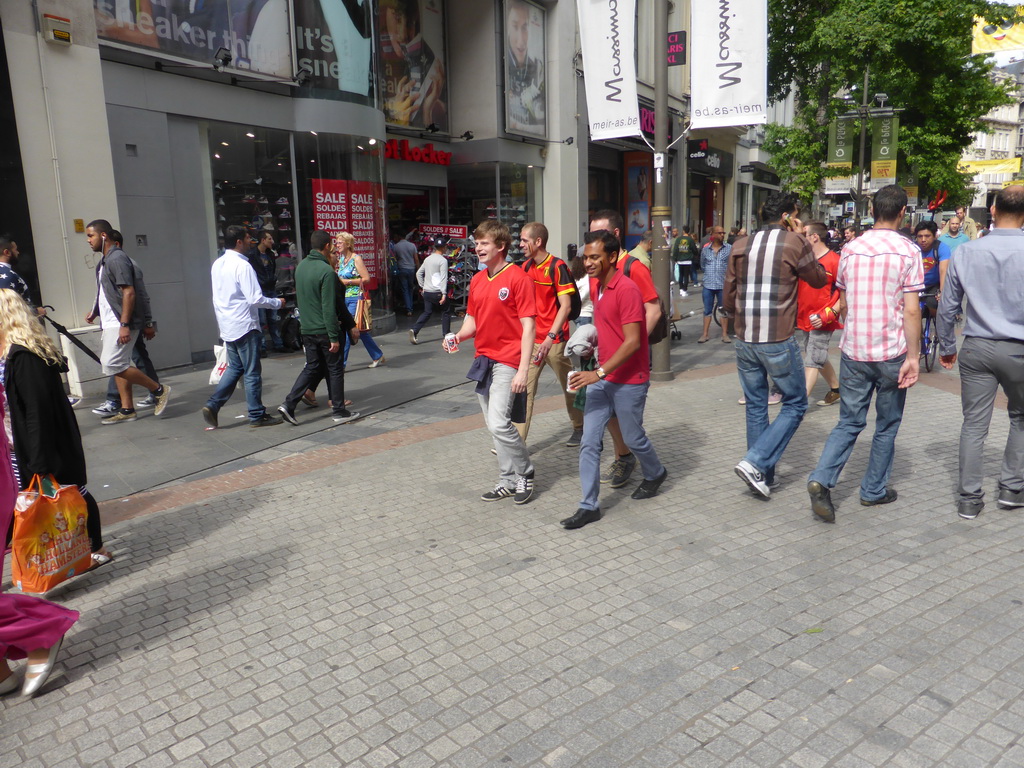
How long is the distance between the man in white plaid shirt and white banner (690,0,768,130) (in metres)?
4.25

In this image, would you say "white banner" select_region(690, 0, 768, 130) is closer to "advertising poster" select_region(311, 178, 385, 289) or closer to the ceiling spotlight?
"advertising poster" select_region(311, 178, 385, 289)

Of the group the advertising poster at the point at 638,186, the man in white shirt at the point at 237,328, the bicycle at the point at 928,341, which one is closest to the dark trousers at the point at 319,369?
the man in white shirt at the point at 237,328

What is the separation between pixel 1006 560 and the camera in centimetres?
428

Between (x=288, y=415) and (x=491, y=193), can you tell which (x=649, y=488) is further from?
(x=491, y=193)

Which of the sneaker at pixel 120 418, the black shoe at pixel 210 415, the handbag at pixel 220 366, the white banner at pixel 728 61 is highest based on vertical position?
the white banner at pixel 728 61

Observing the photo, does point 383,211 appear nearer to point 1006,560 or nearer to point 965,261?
point 965,261

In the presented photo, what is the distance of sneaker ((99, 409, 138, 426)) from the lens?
782cm

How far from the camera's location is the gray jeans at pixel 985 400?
4.70 meters

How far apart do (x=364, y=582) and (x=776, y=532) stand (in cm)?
244

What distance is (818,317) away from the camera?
7.16 metres

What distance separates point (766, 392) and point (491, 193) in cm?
1344

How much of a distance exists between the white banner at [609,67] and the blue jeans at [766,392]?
17.2ft

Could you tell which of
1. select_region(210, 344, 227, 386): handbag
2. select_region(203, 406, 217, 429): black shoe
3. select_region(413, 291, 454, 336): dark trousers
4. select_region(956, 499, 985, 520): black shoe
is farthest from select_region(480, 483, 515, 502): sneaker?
select_region(413, 291, 454, 336): dark trousers

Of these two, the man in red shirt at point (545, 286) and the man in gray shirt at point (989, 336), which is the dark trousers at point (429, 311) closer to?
the man in red shirt at point (545, 286)
